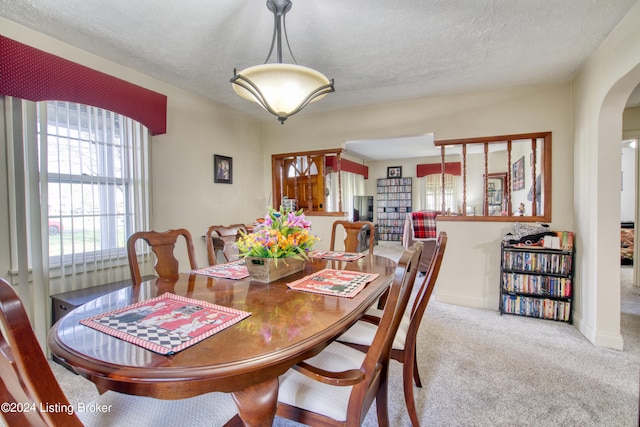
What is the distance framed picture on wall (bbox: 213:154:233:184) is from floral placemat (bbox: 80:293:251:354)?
8.07 ft

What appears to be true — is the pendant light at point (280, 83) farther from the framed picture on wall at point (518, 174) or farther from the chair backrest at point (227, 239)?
the framed picture on wall at point (518, 174)

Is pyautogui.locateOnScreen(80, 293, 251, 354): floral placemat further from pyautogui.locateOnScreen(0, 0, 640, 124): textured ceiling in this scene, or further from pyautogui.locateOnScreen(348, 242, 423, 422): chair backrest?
pyautogui.locateOnScreen(0, 0, 640, 124): textured ceiling

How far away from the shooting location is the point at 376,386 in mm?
1206

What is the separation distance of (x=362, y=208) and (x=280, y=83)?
22.8 ft

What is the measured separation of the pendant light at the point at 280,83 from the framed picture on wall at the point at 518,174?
15.5 ft

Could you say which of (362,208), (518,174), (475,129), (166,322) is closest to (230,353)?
(166,322)

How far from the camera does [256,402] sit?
2.96ft

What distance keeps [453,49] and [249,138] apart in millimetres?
2695

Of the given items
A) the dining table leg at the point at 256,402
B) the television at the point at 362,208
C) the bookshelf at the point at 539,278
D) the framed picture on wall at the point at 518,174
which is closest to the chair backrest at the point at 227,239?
the dining table leg at the point at 256,402

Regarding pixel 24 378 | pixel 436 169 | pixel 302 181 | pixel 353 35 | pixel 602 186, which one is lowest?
Result: pixel 24 378

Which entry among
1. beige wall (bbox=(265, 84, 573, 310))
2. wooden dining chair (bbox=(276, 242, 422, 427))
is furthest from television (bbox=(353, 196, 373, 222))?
wooden dining chair (bbox=(276, 242, 422, 427))

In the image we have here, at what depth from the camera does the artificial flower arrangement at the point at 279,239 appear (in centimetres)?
158

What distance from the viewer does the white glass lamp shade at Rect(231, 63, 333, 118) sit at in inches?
63.2

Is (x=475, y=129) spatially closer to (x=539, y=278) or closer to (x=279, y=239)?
(x=539, y=278)
